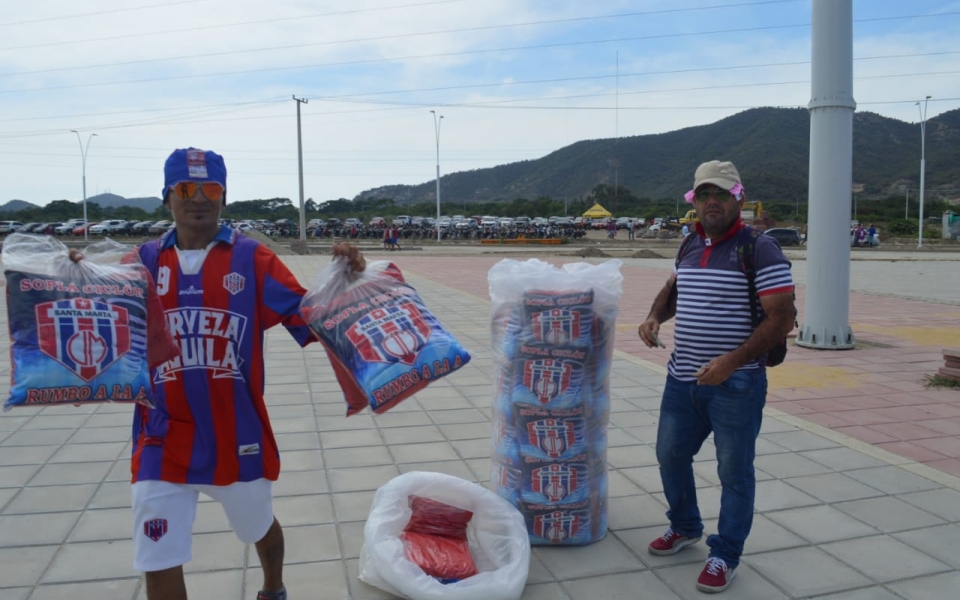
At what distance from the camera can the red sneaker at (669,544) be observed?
3.53 m

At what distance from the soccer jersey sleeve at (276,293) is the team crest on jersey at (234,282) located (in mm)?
70

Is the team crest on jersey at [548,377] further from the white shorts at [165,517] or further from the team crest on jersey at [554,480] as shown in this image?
the white shorts at [165,517]

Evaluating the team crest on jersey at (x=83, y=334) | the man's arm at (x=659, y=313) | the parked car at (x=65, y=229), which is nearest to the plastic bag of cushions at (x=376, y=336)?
the team crest on jersey at (x=83, y=334)

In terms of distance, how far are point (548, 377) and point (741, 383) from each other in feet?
2.77

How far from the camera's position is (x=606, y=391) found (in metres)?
3.68

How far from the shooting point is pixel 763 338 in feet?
9.87

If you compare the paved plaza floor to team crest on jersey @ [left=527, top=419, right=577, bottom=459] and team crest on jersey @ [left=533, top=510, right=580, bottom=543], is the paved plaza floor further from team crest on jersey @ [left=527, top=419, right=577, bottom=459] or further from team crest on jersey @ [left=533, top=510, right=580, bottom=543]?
team crest on jersey @ [left=527, top=419, right=577, bottom=459]

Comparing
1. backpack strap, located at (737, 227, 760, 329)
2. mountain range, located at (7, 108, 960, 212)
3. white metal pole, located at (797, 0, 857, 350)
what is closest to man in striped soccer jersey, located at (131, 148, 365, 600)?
backpack strap, located at (737, 227, 760, 329)

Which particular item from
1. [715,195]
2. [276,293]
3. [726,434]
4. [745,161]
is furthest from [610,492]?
[745,161]

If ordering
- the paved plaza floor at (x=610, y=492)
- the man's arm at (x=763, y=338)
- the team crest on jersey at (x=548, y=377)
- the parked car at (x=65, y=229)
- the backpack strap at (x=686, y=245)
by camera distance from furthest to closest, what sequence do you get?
the parked car at (x=65, y=229) < the team crest on jersey at (x=548, y=377) < the backpack strap at (x=686, y=245) < the paved plaza floor at (x=610, y=492) < the man's arm at (x=763, y=338)

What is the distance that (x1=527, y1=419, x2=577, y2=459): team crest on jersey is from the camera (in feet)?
11.6

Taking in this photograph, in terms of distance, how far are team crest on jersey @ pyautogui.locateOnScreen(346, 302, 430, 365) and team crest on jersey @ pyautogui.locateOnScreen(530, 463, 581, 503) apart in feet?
3.99

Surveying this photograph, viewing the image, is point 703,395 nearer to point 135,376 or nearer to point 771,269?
point 771,269

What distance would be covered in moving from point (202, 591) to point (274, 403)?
10.9 ft
